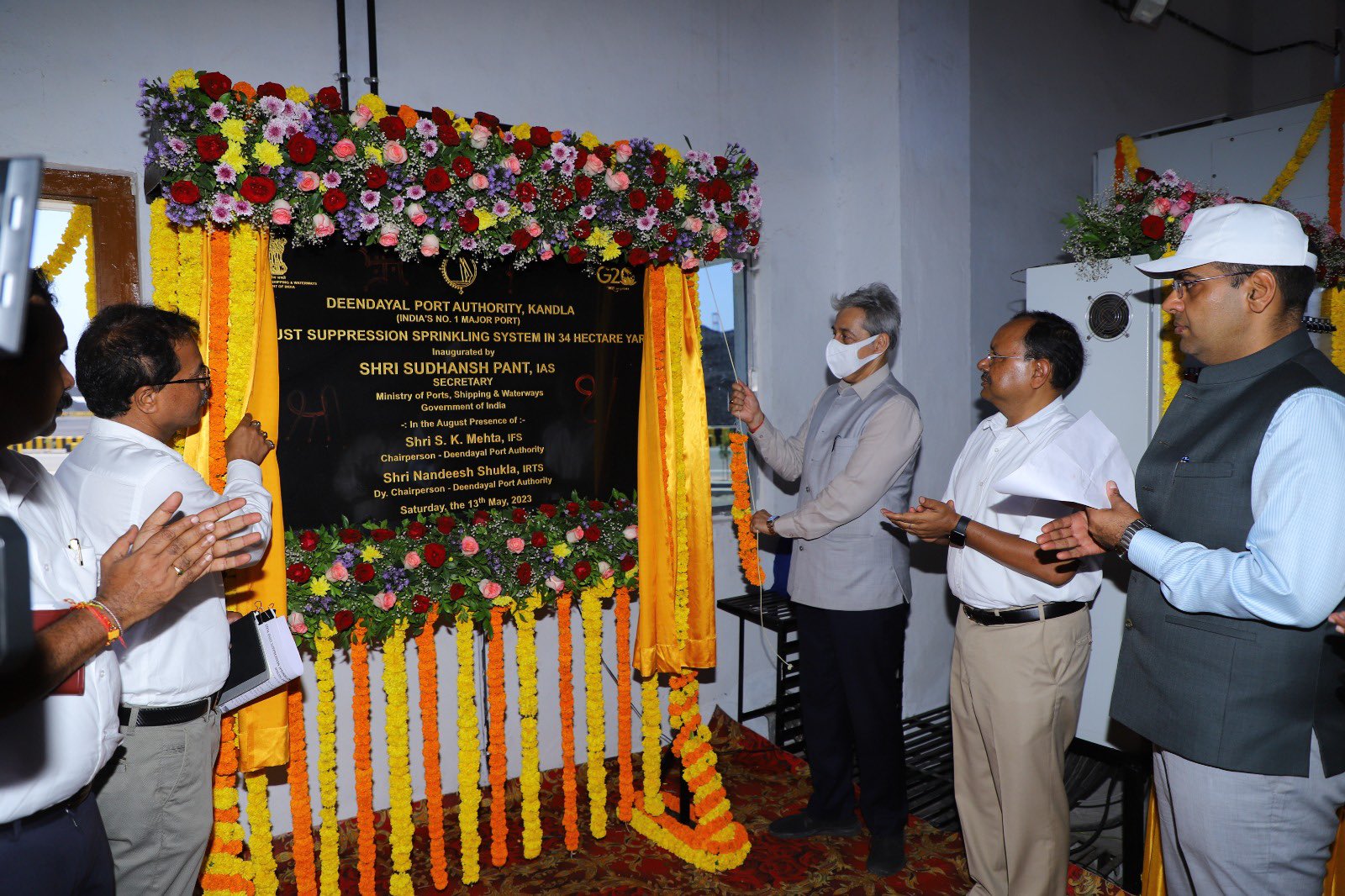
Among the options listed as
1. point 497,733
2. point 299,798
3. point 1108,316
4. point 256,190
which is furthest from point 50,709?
point 1108,316

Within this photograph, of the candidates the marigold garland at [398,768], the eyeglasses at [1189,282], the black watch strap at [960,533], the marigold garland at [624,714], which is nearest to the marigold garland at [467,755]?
the marigold garland at [398,768]

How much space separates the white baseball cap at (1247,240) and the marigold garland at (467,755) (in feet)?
7.92

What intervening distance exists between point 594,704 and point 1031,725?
155 cm

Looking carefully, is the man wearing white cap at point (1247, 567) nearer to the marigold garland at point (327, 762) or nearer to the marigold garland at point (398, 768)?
the marigold garland at point (398, 768)

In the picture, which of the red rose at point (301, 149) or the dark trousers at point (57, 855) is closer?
the dark trousers at point (57, 855)

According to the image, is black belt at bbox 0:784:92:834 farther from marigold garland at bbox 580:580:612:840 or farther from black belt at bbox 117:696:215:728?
marigold garland at bbox 580:580:612:840

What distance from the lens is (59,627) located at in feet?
4.38

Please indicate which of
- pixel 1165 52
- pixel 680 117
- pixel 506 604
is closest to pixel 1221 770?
pixel 506 604

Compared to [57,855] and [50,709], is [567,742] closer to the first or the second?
[57,855]

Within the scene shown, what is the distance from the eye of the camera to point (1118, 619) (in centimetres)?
332

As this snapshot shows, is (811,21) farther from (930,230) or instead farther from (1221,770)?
(1221,770)

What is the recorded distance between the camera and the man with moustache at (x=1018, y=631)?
240 centimetres

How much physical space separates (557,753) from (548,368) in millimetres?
1741

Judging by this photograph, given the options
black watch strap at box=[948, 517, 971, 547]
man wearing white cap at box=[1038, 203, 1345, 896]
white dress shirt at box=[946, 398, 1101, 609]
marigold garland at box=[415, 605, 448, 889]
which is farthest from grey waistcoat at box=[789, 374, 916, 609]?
marigold garland at box=[415, 605, 448, 889]
